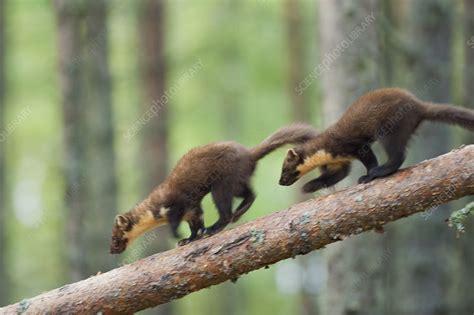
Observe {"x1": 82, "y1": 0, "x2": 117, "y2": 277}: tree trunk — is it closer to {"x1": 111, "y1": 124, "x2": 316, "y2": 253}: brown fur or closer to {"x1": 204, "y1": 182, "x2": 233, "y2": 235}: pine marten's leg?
{"x1": 111, "y1": 124, "x2": 316, "y2": 253}: brown fur

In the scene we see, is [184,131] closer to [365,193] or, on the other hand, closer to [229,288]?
[229,288]

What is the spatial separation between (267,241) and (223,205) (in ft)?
6.01

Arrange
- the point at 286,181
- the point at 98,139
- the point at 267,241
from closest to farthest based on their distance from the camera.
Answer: the point at 267,241 < the point at 286,181 < the point at 98,139

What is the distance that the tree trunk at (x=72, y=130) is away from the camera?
11.7m

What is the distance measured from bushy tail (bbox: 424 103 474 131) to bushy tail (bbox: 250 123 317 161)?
1.57m

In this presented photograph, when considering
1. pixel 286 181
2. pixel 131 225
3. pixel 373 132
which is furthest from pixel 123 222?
pixel 373 132

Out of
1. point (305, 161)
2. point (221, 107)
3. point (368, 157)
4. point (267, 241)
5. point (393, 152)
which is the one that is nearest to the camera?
point (267, 241)

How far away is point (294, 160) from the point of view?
8.56 meters

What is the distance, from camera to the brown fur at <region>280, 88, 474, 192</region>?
756cm

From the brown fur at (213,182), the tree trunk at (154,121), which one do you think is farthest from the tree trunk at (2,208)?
the brown fur at (213,182)

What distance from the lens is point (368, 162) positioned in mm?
8047

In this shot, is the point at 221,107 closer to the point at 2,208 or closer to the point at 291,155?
the point at 2,208

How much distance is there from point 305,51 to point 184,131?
25.9 ft

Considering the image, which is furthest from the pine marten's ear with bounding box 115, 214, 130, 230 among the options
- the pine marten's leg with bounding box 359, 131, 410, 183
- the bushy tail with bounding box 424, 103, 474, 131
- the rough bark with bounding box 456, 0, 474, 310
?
the rough bark with bounding box 456, 0, 474, 310
